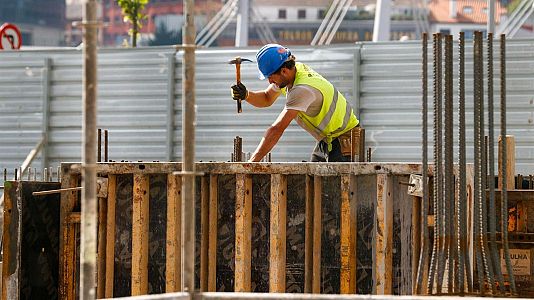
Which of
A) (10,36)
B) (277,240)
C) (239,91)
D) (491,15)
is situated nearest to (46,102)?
(10,36)

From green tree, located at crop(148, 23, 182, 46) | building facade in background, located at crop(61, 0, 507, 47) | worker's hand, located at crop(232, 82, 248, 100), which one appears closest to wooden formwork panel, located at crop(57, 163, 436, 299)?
worker's hand, located at crop(232, 82, 248, 100)

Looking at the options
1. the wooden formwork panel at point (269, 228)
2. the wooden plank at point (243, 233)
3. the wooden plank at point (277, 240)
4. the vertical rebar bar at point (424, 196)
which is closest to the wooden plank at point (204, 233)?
the wooden formwork panel at point (269, 228)

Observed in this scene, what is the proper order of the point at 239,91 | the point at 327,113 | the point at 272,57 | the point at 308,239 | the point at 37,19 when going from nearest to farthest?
the point at 308,239 → the point at 272,57 → the point at 327,113 → the point at 239,91 → the point at 37,19

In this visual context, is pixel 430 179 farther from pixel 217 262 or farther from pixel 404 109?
pixel 404 109

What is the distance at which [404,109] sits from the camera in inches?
680

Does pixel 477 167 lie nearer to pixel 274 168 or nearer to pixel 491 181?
pixel 491 181

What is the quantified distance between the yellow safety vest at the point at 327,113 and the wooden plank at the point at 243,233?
61.7 inches

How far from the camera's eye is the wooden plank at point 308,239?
8539mm

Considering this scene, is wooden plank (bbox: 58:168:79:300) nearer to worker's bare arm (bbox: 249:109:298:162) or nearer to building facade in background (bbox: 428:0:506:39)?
worker's bare arm (bbox: 249:109:298:162)

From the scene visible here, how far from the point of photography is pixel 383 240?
834 centimetres

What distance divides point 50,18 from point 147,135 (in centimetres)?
6140

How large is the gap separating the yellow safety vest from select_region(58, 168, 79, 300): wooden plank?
2.14 meters

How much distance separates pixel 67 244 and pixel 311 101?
7.74ft

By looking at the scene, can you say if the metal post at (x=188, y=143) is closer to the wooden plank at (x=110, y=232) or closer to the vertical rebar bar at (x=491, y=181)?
the vertical rebar bar at (x=491, y=181)
